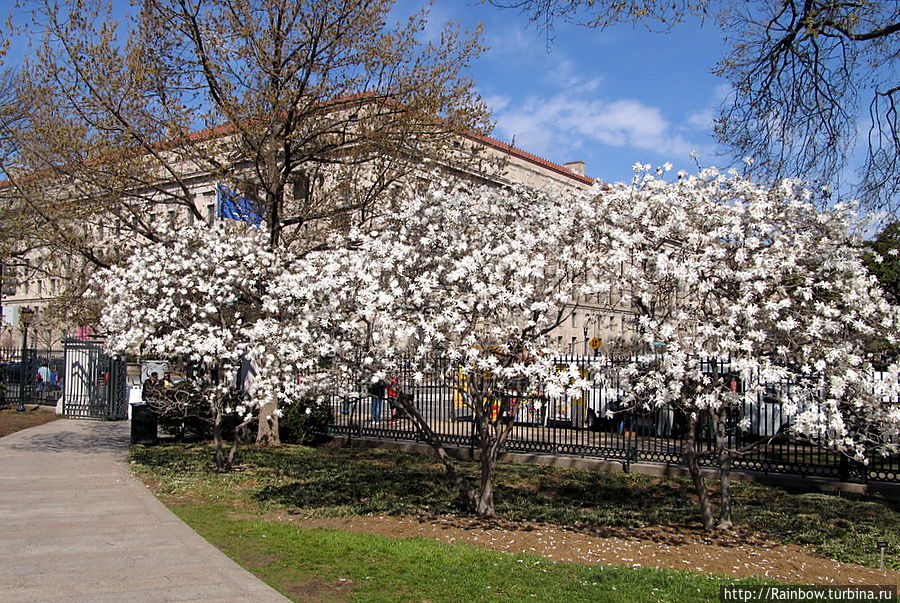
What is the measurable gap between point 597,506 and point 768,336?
3781 mm

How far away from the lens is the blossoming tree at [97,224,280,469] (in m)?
11.9

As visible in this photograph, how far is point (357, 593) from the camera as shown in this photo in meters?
6.11

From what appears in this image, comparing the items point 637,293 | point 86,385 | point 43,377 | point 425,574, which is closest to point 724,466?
point 637,293

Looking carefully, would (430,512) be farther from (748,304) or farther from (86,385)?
(86,385)

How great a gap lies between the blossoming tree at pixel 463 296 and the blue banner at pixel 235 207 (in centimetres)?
722

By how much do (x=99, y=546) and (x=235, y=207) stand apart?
9799 mm

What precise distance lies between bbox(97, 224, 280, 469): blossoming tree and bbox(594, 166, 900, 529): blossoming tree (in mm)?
6185

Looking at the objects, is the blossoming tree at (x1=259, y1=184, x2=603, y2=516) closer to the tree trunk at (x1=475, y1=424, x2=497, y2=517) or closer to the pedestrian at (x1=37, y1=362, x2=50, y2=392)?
the tree trunk at (x1=475, y1=424, x2=497, y2=517)

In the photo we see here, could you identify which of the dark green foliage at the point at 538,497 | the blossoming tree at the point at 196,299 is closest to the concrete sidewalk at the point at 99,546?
the dark green foliage at the point at 538,497

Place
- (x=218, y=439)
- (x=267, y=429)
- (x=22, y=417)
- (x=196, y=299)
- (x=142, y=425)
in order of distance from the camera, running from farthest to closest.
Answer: (x=22, y=417) < (x=267, y=429) < (x=142, y=425) < (x=218, y=439) < (x=196, y=299)

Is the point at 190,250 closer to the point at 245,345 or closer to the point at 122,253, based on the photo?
the point at 245,345

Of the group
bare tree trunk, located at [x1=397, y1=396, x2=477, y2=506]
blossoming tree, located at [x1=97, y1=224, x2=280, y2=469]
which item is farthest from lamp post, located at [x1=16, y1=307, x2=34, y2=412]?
bare tree trunk, located at [x1=397, y1=396, x2=477, y2=506]

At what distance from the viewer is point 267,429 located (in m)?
17.0

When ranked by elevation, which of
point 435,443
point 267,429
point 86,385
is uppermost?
point 86,385
